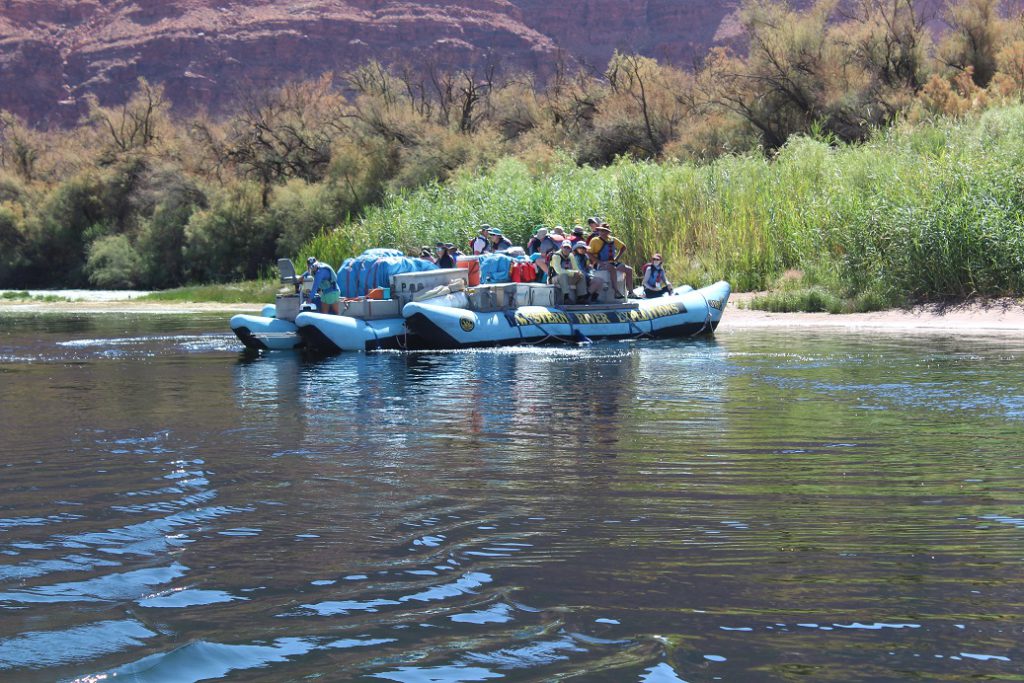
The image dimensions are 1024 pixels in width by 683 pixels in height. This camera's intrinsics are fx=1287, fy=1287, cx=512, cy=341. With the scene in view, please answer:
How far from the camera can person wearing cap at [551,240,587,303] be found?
2267 centimetres

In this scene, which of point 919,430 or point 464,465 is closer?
point 464,465

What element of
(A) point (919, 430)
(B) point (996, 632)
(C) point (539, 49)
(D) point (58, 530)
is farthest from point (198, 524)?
(C) point (539, 49)

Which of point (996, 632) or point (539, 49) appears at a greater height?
point (539, 49)

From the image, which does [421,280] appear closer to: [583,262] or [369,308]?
[369,308]

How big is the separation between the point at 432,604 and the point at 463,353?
14932mm

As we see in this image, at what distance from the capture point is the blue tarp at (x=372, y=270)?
73.7 ft

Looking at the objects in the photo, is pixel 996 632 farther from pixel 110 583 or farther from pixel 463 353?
pixel 463 353

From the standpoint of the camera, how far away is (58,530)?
7898 millimetres

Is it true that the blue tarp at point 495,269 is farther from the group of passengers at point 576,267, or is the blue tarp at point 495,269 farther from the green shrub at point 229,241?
the green shrub at point 229,241

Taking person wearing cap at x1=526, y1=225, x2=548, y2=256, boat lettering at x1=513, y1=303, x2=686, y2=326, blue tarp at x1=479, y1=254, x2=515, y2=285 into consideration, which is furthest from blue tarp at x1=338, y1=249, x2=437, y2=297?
boat lettering at x1=513, y1=303, x2=686, y2=326

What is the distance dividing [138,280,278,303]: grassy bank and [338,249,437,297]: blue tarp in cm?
1489

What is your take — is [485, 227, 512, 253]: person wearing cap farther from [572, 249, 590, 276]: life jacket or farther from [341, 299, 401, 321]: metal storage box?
[341, 299, 401, 321]: metal storage box

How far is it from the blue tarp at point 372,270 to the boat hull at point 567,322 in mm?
1540

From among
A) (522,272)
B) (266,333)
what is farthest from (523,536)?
(522,272)
